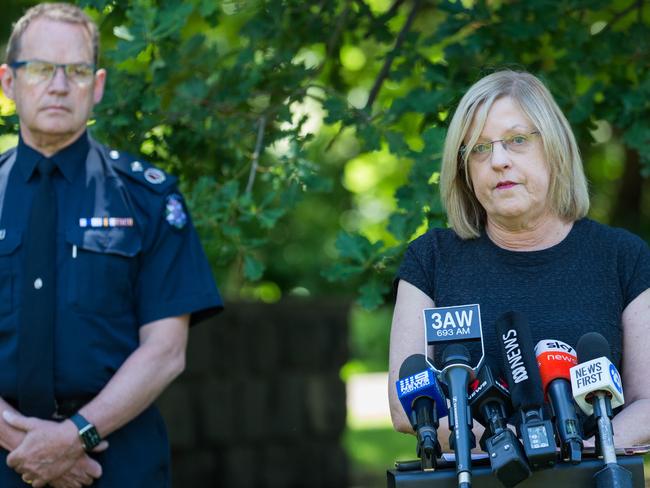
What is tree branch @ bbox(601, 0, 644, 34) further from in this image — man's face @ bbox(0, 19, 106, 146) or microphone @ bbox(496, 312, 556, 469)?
microphone @ bbox(496, 312, 556, 469)

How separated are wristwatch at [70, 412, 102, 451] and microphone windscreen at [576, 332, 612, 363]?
1563 millimetres

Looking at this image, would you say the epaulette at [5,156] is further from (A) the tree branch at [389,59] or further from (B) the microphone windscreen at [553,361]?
(A) the tree branch at [389,59]

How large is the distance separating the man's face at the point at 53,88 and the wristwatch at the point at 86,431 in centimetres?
92

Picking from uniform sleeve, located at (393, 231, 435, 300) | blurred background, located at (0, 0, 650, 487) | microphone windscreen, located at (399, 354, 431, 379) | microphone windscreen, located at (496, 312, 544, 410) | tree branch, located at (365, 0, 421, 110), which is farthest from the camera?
tree branch, located at (365, 0, 421, 110)

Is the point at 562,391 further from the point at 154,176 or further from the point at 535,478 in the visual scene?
the point at 154,176

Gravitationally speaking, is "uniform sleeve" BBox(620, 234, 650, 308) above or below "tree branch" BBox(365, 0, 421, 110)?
below

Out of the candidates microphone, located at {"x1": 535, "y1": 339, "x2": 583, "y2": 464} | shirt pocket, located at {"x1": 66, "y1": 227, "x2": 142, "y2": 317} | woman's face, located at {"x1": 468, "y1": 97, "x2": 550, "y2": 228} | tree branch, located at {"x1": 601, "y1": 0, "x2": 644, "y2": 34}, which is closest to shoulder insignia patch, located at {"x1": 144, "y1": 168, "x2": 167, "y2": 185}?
shirt pocket, located at {"x1": 66, "y1": 227, "x2": 142, "y2": 317}

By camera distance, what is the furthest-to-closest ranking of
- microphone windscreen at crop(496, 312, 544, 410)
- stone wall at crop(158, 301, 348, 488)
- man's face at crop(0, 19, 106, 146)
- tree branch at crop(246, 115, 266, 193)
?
stone wall at crop(158, 301, 348, 488)
tree branch at crop(246, 115, 266, 193)
man's face at crop(0, 19, 106, 146)
microphone windscreen at crop(496, 312, 544, 410)

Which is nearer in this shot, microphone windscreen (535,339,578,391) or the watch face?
microphone windscreen (535,339,578,391)

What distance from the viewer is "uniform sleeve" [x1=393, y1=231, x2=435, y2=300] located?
3.33 metres

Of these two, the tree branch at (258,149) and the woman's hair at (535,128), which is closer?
the woman's hair at (535,128)

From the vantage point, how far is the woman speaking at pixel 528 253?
10.4 ft

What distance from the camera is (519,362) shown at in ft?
8.35

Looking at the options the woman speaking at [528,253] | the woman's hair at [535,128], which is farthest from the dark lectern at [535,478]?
the woman's hair at [535,128]
